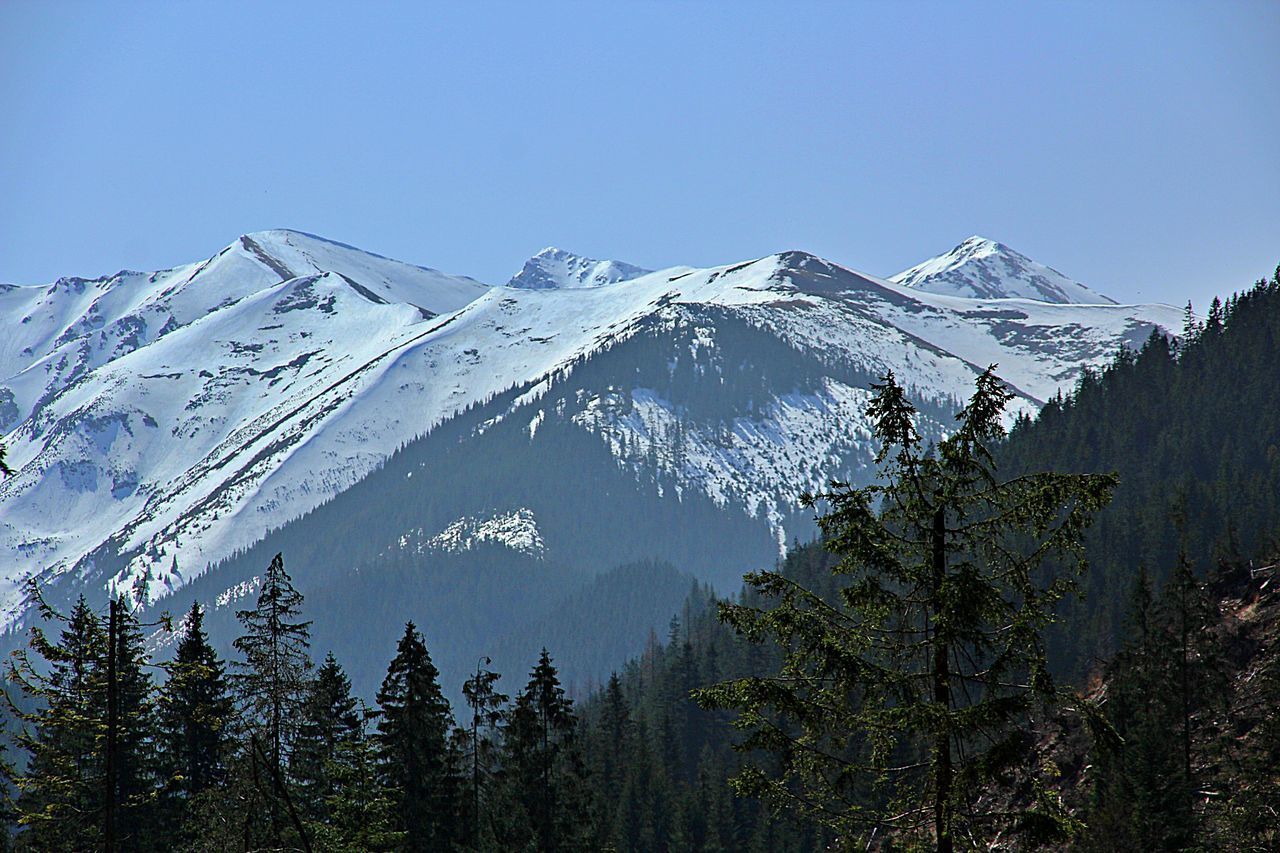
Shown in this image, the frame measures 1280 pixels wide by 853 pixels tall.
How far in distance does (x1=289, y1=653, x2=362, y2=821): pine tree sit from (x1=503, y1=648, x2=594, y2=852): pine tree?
6554 millimetres

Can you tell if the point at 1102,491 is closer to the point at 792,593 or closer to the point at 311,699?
the point at 792,593

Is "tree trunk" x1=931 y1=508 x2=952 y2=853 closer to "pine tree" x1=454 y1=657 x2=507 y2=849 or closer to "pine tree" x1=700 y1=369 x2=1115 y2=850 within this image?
"pine tree" x1=700 y1=369 x2=1115 y2=850

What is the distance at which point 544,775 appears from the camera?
4125 centimetres

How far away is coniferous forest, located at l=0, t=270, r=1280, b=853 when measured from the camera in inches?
477

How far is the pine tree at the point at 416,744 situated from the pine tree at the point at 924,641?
24.6 metres

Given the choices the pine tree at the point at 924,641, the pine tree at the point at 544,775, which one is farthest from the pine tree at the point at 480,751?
the pine tree at the point at 924,641

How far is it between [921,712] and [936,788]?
1.18 metres

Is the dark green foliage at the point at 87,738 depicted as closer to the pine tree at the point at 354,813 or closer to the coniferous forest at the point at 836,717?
the coniferous forest at the point at 836,717

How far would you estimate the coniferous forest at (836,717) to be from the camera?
1212 cm

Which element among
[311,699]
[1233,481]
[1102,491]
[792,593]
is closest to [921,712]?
[792,593]

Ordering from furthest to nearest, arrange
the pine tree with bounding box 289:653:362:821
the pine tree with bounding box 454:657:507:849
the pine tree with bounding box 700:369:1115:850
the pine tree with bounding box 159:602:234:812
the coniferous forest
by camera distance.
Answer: the pine tree with bounding box 454:657:507:849, the pine tree with bounding box 159:602:234:812, the pine tree with bounding box 289:653:362:821, the coniferous forest, the pine tree with bounding box 700:369:1115:850

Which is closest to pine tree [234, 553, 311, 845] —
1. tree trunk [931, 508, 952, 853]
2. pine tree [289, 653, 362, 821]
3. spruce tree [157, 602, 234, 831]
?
pine tree [289, 653, 362, 821]

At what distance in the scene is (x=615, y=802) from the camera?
69750 mm

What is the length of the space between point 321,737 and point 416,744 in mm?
3440
